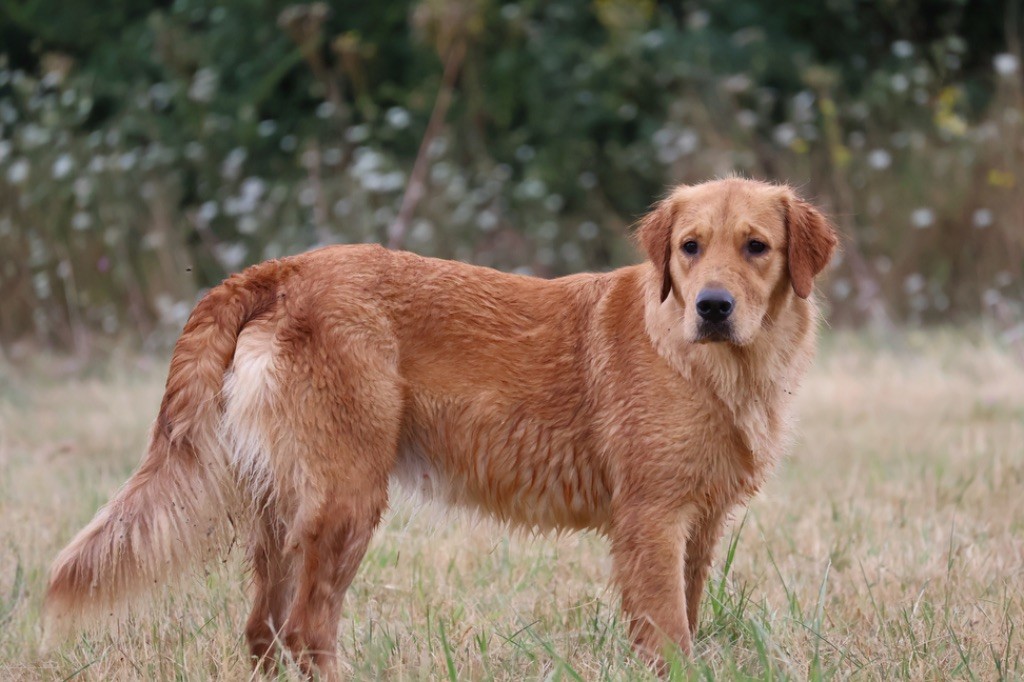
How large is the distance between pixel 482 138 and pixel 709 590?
844 cm

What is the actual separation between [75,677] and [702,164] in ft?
25.1

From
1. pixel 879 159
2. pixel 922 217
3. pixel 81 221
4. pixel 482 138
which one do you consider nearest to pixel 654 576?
pixel 922 217

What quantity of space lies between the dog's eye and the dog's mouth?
11.1 inches

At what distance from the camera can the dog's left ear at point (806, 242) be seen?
365 cm

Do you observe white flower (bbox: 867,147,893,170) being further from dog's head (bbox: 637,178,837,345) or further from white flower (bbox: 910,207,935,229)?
dog's head (bbox: 637,178,837,345)

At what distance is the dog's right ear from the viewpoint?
372 cm

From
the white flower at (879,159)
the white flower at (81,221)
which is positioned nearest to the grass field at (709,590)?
the white flower at (81,221)

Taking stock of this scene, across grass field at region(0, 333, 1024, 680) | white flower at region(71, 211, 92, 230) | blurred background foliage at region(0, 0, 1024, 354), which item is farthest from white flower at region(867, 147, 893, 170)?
white flower at region(71, 211, 92, 230)

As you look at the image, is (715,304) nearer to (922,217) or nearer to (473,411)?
(473,411)

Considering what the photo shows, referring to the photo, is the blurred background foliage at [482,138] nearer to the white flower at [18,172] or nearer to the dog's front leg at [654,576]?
the white flower at [18,172]

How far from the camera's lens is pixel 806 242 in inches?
145

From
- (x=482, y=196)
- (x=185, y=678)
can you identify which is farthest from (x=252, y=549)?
(x=482, y=196)

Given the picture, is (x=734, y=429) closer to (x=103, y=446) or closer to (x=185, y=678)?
(x=185, y=678)

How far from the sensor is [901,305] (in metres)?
9.85
